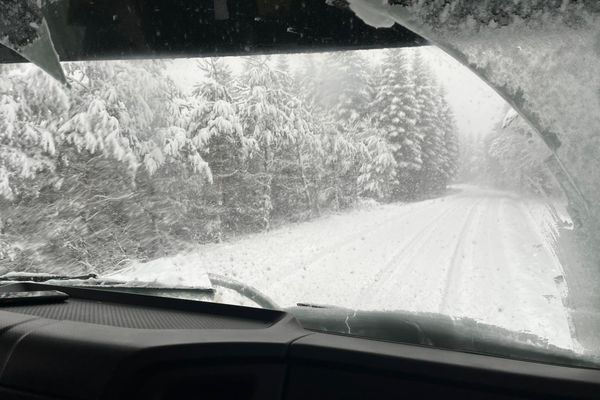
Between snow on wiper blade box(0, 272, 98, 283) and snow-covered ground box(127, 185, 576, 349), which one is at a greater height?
snow-covered ground box(127, 185, 576, 349)

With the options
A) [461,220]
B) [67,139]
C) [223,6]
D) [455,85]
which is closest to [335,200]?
[461,220]

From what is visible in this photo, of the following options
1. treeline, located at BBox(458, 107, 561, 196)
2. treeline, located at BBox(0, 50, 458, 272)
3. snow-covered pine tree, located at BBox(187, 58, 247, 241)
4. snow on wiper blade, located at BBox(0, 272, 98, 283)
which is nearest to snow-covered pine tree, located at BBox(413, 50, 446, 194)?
treeline, located at BBox(0, 50, 458, 272)

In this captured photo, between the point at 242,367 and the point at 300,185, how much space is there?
826 millimetres

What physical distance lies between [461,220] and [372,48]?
0.84 meters

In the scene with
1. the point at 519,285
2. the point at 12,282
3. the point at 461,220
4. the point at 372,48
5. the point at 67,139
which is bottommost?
the point at 12,282

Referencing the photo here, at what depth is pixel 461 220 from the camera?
6.37ft

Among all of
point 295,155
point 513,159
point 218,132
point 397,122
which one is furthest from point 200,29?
point 513,159

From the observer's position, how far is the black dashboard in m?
1.59

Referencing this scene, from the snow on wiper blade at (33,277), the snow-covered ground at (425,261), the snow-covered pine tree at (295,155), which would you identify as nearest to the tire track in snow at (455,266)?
the snow-covered ground at (425,261)

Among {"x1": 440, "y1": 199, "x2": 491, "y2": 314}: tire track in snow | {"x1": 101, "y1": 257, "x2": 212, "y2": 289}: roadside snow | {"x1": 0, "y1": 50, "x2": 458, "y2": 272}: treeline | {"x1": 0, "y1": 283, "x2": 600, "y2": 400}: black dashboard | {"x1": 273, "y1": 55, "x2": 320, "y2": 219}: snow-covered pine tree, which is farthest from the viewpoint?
{"x1": 101, "y1": 257, "x2": 212, "y2": 289}: roadside snow

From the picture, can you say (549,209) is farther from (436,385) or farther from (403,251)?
(436,385)

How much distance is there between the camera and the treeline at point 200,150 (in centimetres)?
204

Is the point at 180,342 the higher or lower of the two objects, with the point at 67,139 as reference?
lower

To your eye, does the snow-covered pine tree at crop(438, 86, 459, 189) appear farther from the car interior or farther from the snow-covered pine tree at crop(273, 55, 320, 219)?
the snow-covered pine tree at crop(273, 55, 320, 219)
